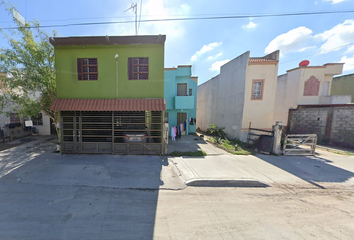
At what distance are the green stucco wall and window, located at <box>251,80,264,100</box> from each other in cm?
808

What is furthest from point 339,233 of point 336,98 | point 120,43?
point 336,98

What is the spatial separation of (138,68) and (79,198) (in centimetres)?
636

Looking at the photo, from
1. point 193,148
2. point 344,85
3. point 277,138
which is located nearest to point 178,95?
point 193,148

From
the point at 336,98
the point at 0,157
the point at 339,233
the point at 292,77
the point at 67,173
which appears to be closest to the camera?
the point at 339,233

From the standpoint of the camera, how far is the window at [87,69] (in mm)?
7016

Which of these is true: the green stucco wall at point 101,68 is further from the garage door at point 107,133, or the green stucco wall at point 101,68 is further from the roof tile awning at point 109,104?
the garage door at point 107,133

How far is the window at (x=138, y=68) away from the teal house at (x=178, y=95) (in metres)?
4.99

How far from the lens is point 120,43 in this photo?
675 cm

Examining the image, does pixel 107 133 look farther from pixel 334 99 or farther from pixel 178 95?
pixel 334 99

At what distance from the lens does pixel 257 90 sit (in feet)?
34.1

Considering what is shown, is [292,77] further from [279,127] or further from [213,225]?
[213,225]

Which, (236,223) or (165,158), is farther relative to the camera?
(165,158)

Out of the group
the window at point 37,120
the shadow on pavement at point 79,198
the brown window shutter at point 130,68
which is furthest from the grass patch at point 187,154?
the window at point 37,120

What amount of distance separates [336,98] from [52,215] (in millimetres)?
22593
